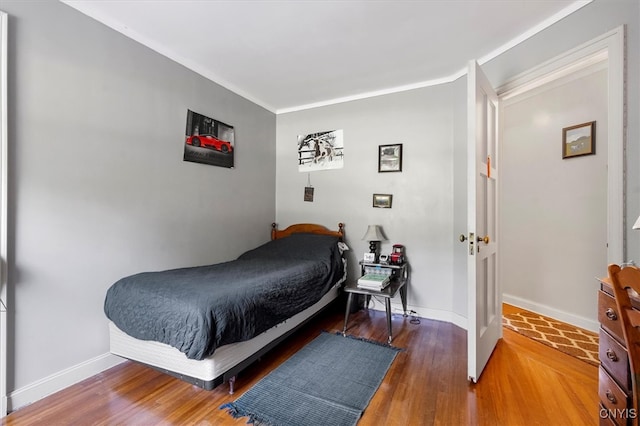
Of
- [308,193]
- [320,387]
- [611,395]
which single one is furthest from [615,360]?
[308,193]

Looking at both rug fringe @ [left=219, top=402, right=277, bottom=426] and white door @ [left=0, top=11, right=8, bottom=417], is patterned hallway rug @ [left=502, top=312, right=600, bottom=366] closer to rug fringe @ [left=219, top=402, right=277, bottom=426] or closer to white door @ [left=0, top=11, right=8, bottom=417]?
rug fringe @ [left=219, top=402, right=277, bottom=426]

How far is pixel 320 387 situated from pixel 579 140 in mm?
3408

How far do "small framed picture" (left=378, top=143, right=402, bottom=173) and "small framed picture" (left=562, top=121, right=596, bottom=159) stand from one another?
1705 mm

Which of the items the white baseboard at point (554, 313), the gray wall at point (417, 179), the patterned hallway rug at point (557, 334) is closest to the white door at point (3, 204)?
the gray wall at point (417, 179)

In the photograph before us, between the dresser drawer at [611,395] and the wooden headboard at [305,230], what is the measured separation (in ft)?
8.14

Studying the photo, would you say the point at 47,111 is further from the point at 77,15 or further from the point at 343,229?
the point at 343,229

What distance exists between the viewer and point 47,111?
180 centimetres

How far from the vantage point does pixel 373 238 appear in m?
3.17

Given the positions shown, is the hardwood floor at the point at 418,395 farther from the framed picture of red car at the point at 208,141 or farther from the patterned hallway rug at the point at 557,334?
the framed picture of red car at the point at 208,141

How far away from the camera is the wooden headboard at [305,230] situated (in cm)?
353

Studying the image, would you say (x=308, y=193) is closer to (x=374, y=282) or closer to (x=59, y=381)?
(x=374, y=282)

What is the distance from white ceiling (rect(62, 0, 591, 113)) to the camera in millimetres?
1938

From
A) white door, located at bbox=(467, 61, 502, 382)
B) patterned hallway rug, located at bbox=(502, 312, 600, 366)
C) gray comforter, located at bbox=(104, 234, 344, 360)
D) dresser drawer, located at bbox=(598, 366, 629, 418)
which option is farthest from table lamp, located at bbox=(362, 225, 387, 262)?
dresser drawer, located at bbox=(598, 366, 629, 418)

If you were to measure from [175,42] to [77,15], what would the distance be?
0.63 meters
